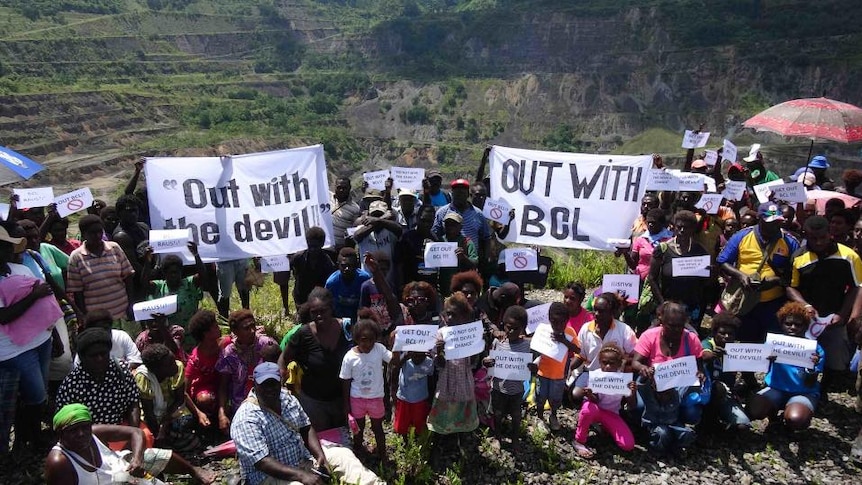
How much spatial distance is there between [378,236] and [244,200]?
77.0 inches

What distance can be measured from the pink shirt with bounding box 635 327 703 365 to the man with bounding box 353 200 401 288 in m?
2.69

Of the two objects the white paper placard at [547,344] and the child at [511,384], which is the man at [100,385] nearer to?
the child at [511,384]

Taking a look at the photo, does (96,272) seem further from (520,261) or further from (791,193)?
(791,193)

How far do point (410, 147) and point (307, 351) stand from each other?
83566 millimetres

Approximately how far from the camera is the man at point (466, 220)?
7.54 meters

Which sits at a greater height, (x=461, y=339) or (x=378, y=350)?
(x=461, y=339)

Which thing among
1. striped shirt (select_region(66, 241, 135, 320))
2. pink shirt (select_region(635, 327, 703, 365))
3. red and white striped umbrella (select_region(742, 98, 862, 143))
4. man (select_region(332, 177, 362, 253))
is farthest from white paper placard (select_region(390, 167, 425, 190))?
red and white striped umbrella (select_region(742, 98, 862, 143))

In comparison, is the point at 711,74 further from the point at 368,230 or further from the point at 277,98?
the point at 368,230

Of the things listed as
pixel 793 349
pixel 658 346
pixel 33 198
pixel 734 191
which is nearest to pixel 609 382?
pixel 658 346

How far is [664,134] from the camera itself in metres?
86.6

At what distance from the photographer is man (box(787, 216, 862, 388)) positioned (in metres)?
6.53

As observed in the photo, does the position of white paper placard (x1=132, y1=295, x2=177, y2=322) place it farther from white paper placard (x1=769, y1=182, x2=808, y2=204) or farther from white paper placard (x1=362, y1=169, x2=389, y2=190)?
white paper placard (x1=769, y1=182, x2=808, y2=204)

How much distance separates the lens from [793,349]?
5863 millimetres

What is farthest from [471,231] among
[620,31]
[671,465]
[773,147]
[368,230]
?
[620,31]
